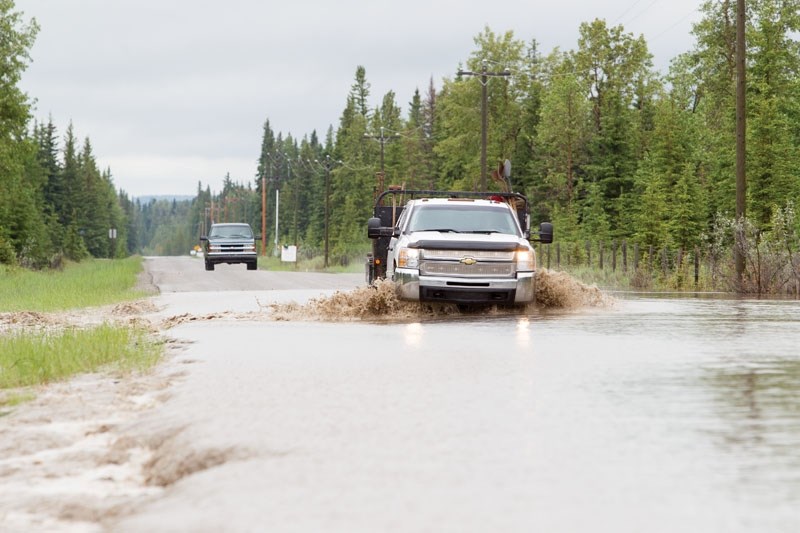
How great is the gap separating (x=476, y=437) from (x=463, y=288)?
1116cm

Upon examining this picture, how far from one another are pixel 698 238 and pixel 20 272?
109 feet

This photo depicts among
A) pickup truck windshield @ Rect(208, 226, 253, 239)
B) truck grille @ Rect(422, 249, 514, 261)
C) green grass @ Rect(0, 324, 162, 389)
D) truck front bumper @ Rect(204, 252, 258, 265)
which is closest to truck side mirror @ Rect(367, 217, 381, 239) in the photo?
truck grille @ Rect(422, 249, 514, 261)

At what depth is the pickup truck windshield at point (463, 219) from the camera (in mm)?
19984

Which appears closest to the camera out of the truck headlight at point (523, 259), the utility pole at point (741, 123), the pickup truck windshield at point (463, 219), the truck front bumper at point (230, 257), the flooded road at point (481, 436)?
the flooded road at point (481, 436)

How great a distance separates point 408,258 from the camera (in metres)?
18.8

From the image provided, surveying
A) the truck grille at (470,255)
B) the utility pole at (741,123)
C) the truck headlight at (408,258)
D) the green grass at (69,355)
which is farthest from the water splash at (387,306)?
the utility pole at (741,123)

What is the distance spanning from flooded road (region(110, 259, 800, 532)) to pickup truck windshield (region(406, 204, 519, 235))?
5.63 meters

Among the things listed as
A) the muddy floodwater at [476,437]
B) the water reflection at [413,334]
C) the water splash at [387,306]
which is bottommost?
the muddy floodwater at [476,437]

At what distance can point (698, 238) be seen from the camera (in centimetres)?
6109

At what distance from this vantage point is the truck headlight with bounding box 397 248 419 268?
18.7m

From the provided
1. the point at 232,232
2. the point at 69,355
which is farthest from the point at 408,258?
the point at 232,232

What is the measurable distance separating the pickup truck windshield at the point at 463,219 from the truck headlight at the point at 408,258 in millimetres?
1044

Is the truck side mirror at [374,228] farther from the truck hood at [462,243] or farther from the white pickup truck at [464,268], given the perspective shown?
the truck hood at [462,243]

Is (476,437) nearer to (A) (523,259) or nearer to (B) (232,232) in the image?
(A) (523,259)
